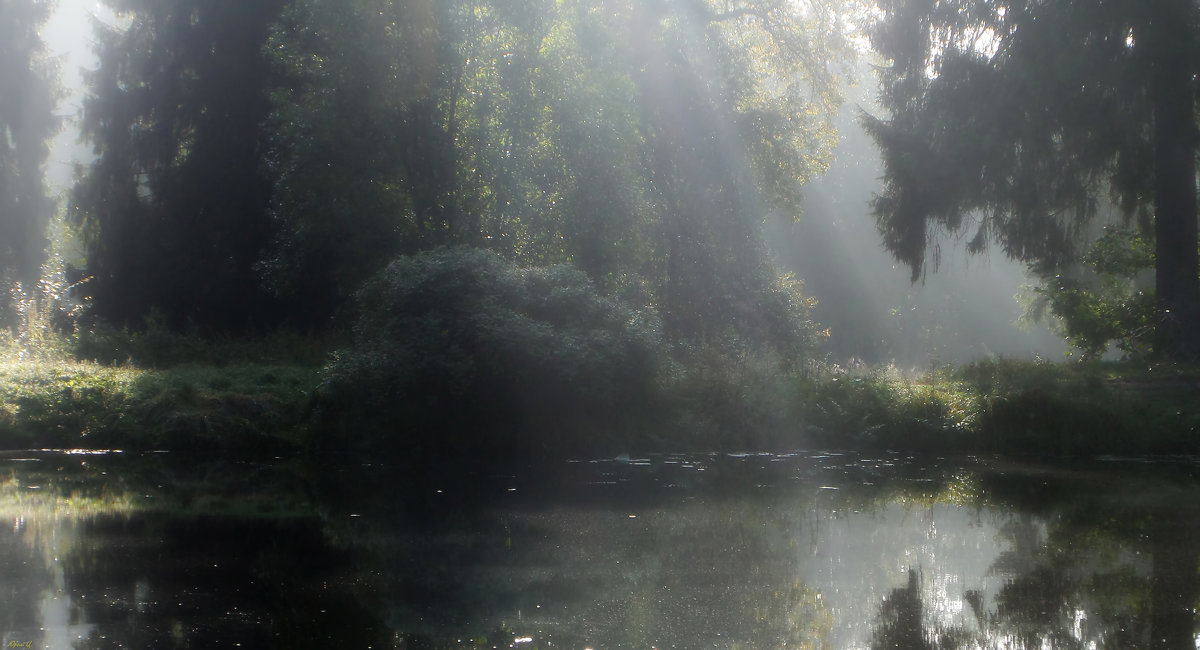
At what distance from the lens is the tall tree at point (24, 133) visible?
44.6m

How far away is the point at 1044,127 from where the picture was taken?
68.4 ft

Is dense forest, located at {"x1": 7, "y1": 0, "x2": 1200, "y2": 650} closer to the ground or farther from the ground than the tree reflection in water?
farther from the ground

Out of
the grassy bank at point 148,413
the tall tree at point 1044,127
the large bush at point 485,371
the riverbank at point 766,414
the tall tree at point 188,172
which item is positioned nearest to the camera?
the large bush at point 485,371

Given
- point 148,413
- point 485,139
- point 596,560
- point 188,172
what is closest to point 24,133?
point 188,172

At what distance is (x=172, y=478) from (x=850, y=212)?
4268cm

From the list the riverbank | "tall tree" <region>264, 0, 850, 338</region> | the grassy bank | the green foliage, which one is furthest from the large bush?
the green foliage

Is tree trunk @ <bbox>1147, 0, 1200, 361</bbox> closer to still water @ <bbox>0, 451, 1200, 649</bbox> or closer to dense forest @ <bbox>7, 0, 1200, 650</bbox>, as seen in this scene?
dense forest @ <bbox>7, 0, 1200, 650</bbox>

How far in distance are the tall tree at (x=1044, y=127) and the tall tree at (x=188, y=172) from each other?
656 inches

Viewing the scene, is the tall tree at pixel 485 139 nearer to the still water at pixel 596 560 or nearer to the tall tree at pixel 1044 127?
the tall tree at pixel 1044 127

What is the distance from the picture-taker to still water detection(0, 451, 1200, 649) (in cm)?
686

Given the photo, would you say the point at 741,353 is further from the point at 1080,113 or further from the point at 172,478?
the point at 172,478

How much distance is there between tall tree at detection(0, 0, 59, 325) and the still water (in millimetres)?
36375

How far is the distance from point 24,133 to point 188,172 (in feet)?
80.8

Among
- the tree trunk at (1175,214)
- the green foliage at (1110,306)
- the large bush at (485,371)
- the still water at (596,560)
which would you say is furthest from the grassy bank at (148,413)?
the tree trunk at (1175,214)
